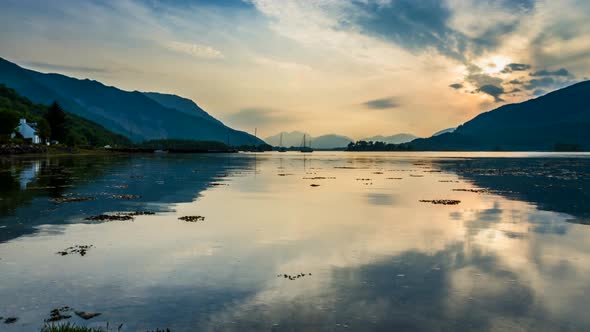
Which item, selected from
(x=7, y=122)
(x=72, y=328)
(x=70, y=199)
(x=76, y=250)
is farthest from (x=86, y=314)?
(x=7, y=122)

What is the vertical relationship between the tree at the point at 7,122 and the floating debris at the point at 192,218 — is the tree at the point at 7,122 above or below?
above

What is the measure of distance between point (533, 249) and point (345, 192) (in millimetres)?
31964

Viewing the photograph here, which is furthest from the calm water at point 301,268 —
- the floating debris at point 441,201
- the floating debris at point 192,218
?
the floating debris at point 441,201

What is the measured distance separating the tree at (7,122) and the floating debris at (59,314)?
189017 mm

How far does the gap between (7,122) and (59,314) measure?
632ft

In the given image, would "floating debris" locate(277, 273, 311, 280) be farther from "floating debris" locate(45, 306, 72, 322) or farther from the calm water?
"floating debris" locate(45, 306, 72, 322)

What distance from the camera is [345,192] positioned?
5391 centimetres

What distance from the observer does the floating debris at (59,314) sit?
41.4ft

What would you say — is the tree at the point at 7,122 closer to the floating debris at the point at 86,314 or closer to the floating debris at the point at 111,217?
the floating debris at the point at 111,217

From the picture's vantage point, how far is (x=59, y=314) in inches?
511

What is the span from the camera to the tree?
16688 centimetres

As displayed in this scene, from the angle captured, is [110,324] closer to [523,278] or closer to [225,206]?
[523,278]

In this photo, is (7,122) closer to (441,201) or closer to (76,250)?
(76,250)

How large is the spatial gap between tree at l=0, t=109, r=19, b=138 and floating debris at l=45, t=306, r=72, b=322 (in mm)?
189017
